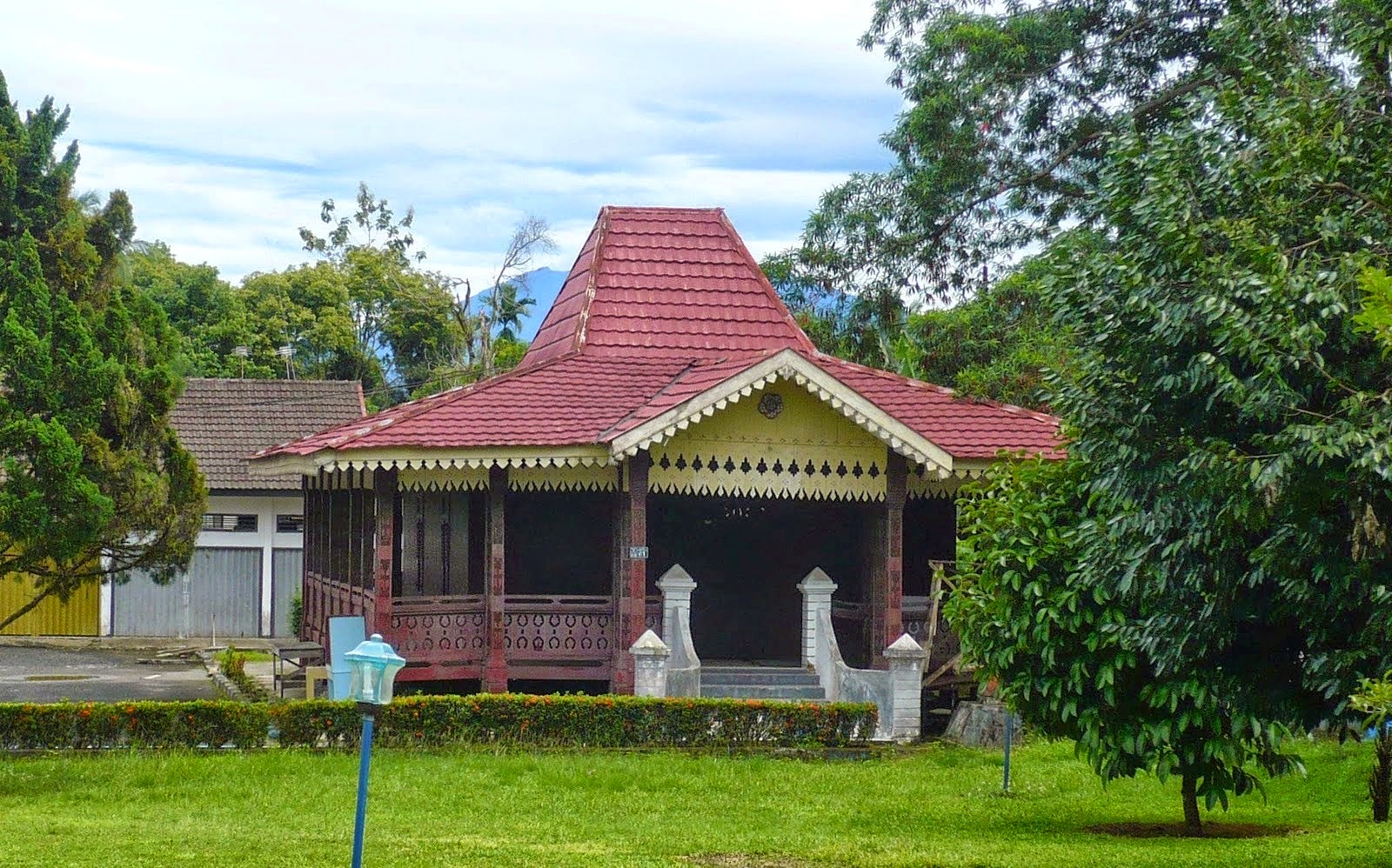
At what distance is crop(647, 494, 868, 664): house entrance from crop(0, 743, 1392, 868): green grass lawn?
16.9ft

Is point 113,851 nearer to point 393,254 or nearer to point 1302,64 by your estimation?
point 1302,64

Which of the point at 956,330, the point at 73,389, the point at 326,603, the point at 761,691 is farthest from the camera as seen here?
the point at 956,330

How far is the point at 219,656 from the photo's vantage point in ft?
91.2

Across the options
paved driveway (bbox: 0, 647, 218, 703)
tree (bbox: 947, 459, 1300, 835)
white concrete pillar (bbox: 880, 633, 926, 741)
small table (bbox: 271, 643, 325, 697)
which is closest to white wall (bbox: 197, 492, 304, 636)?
paved driveway (bbox: 0, 647, 218, 703)

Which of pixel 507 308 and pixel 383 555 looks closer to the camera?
pixel 383 555

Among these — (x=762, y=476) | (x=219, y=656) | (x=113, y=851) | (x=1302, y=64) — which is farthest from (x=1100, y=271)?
(x=219, y=656)

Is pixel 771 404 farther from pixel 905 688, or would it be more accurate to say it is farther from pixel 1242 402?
pixel 1242 402

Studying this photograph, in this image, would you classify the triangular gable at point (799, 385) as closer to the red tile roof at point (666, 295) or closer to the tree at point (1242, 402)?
the red tile roof at point (666, 295)

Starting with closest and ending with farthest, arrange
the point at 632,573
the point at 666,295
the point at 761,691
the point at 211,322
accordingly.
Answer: the point at 632,573
the point at 761,691
the point at 666,295
the point at 211,322

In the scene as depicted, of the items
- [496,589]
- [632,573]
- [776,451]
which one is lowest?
[496,589]

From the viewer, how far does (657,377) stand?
22594 mm

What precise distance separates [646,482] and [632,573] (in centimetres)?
113

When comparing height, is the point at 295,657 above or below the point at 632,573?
below

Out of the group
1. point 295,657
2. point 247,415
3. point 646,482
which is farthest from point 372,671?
point 247,415
